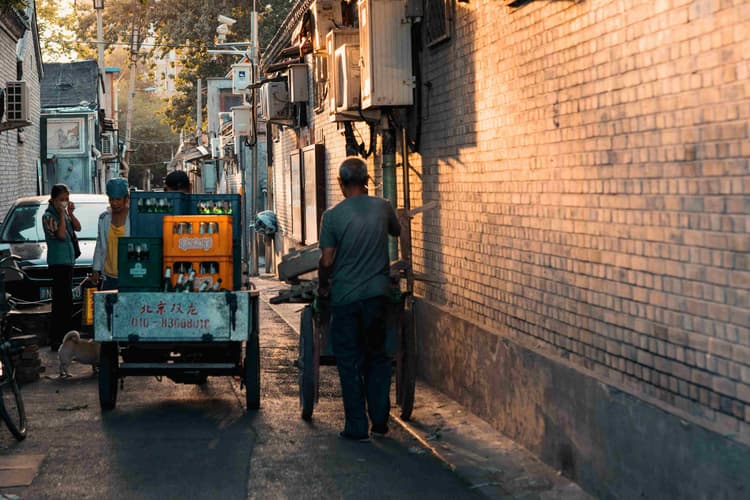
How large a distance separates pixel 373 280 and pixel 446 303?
7.95 ft

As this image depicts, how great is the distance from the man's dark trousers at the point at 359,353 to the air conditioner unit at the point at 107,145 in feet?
157

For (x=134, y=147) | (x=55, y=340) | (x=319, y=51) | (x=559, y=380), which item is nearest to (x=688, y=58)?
(x=559, y=380)

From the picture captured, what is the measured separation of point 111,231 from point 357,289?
3469mm

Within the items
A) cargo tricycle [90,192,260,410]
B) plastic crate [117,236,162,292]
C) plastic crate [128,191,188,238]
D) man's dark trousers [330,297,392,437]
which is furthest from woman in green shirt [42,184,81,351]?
man's dark trousers [330,297,392,437]

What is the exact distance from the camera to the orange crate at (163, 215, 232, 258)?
384 inches

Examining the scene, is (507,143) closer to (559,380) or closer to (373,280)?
(373,280)

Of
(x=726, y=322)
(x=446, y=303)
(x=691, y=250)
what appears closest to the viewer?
(x=726, y=322)

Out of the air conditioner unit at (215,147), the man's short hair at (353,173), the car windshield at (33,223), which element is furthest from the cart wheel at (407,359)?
the air conditioner unit at (215,147)

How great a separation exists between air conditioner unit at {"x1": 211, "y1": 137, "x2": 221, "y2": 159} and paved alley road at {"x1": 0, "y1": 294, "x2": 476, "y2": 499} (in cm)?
4176

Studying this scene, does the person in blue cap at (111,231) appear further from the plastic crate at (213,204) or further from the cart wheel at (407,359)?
the cart wheel at (407,359)

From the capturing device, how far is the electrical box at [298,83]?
21797 millimetres

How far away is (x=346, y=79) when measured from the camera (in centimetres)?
1377

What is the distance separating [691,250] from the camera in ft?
18.6

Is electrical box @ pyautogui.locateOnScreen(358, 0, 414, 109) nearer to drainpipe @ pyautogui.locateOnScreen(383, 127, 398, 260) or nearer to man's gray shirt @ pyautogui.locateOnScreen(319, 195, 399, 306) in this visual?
drainpipe @ pyautogui.locateOnScreen(383, 127, 398, 260)
